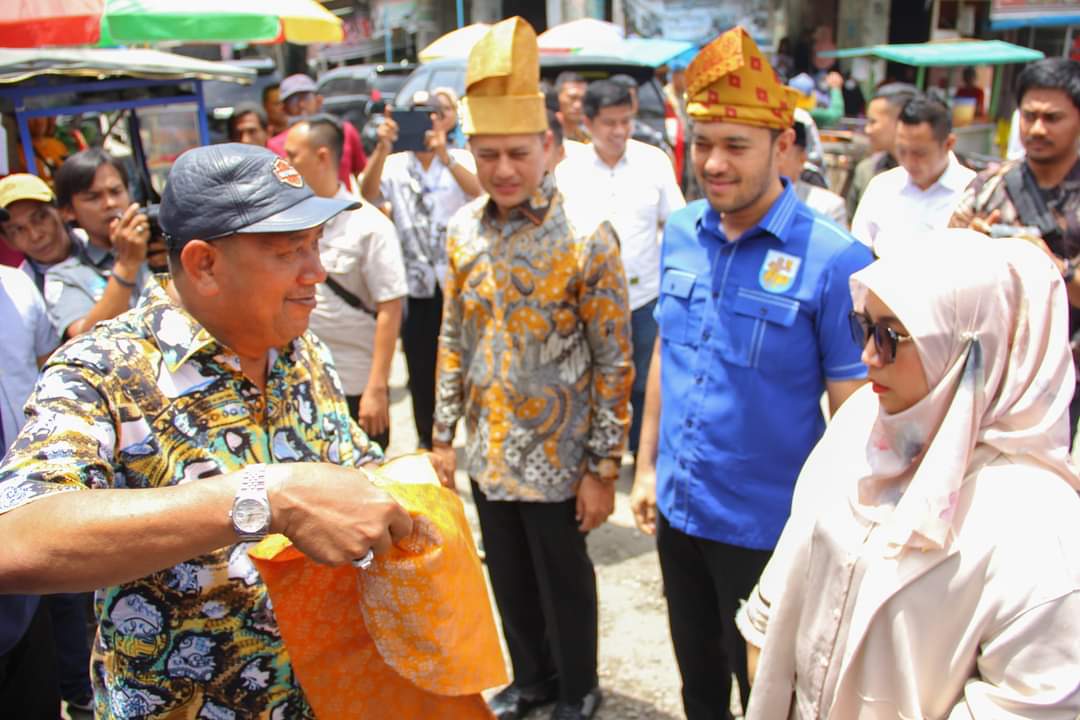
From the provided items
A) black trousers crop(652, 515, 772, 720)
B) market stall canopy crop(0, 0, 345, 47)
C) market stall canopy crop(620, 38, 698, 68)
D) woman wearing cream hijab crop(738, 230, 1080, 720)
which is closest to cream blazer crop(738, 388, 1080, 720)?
woman wearing cream hijab crop(738, 230, 1080, 720)

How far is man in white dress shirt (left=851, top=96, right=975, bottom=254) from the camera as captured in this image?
4723mm

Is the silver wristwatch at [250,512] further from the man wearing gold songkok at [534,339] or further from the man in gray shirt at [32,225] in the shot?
the man in gray shirt at [32,225]

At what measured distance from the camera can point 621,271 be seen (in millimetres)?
2857

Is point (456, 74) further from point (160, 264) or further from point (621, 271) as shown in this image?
point (621, 271)

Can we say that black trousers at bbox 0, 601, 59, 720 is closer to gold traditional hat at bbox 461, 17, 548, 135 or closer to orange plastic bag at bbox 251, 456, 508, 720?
orange plastic bag at bbox 251, 456, 508, 720

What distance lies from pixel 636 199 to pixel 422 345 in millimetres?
1513

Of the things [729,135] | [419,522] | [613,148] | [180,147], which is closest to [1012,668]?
[419,522]

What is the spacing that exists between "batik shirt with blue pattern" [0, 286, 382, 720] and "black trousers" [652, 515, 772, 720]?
51.0 inches

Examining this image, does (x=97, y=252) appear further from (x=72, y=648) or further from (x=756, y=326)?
(x=756, y=326)

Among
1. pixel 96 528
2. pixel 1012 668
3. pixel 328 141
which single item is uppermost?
pixel 328 141

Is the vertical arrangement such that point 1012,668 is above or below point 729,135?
below

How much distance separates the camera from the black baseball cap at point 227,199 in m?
1.59

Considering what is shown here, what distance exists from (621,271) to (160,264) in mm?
2013

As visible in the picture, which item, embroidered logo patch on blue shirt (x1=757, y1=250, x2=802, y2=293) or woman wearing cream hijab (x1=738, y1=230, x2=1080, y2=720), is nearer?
woman wearing cream hijab (x1=738, y1=230, x2=1080, y2=720)
